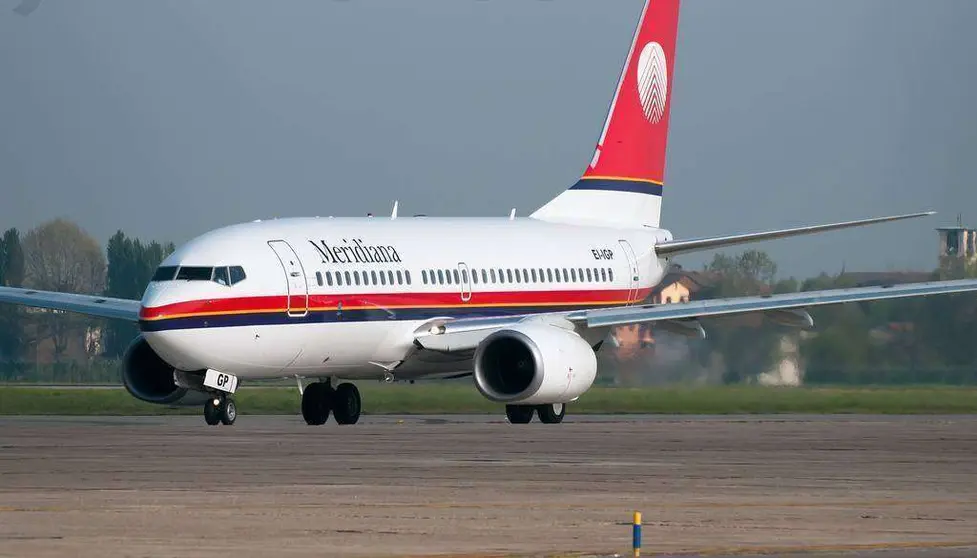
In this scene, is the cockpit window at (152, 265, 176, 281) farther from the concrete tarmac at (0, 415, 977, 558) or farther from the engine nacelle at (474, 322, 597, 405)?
the engine nacelle at (474, 322, 597, 405)

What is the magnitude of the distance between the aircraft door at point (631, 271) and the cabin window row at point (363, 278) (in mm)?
7819

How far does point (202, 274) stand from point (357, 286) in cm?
365

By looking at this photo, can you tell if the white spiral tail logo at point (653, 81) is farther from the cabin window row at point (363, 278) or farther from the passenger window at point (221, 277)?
the passenger window at point (221, 277)

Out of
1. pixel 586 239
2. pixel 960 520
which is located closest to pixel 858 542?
pixel 960 520

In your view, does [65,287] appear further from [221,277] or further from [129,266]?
[221,277]

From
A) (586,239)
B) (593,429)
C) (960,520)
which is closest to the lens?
(960,520)

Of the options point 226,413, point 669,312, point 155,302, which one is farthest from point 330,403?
point 669,312

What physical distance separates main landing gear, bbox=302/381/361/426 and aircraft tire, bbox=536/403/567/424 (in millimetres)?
3558

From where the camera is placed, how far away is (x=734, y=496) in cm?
2088

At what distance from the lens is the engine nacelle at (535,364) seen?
35.7 metres

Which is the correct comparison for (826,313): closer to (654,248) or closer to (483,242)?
(654,248)

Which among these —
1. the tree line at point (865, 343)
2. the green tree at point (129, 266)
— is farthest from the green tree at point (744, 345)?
the green tree at point (129, 266)

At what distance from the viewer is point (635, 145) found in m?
46.9

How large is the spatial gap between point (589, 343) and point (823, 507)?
21525 millimetres
